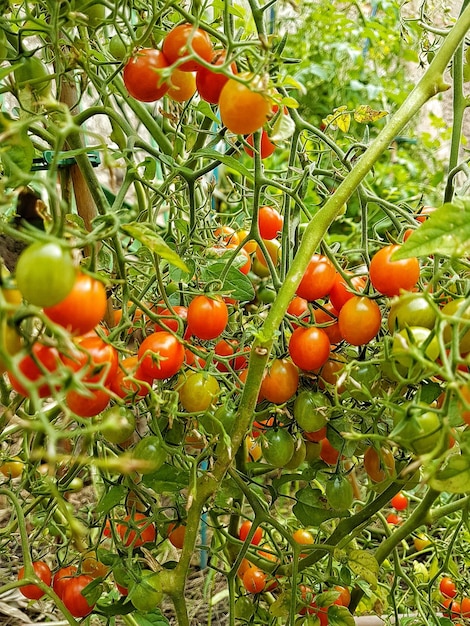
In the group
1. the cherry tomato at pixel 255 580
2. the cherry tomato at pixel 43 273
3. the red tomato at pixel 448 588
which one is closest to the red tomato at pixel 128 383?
the cherry tomato at pixel 43 273

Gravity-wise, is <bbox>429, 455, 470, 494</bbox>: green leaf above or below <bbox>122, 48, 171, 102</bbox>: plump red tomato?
below

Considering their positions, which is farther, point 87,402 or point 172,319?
point 172,319

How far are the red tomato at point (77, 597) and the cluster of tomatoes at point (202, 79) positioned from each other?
0.49 m

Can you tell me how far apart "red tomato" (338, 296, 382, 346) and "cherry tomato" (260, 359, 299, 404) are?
0.26 ft

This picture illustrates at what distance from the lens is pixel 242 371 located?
2.33 feet

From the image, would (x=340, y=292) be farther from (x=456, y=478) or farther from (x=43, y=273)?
(x=43, y=273)

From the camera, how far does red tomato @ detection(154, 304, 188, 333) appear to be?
56 centimetres

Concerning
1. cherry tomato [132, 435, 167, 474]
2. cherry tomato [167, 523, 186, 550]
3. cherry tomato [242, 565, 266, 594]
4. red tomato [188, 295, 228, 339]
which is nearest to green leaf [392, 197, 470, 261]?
A: red tomato [188, 295, 228, 339]

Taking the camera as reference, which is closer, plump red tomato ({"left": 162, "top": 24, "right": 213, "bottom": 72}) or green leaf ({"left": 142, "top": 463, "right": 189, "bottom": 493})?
plump red tomato ({"left": 162, "top": 24, "right": 213, "bottom": 72})

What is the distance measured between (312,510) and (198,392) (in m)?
0.23

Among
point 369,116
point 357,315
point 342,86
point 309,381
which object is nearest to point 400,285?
point 357,315

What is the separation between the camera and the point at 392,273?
1.76 ft

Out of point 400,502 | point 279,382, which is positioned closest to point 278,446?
point 279,382

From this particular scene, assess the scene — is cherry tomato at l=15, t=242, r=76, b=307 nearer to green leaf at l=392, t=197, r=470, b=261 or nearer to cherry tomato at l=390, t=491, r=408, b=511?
green leaf at l=392, t=197, r=470, b=261
